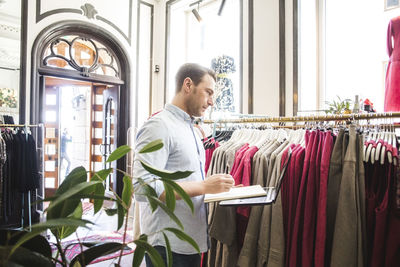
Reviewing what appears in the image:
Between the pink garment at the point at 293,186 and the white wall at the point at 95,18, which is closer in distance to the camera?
the pink garment at the point at 293,186

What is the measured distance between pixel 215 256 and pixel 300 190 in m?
0.68

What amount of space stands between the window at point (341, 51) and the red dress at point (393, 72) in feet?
3.07

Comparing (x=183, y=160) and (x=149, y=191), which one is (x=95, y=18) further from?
(x=149, y=191)

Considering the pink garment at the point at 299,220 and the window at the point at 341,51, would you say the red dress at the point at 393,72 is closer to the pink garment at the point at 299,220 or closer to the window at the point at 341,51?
the pink garment at the point at 299,220

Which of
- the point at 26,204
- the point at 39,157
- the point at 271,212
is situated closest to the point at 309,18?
the point at 271,212

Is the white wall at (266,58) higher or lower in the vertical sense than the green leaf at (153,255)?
higher

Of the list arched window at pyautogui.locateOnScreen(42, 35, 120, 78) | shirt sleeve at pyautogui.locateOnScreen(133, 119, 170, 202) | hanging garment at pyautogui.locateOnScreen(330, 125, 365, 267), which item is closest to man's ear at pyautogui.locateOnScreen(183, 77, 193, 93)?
shirt sleeve at pyautogui.locateOnScreen(133, 119, 170, 202)

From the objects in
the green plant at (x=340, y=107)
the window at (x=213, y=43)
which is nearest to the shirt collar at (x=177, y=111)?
the green plant at (x=340, y=107)

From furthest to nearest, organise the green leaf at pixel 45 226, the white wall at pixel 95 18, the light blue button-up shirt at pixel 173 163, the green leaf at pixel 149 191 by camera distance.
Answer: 1. the white wall at pixel 95 18
2. the light blue button-up shirt at pixel 173 163
3. the green leaf at pixel 149 191
4. the green leaf at pixel 45 226

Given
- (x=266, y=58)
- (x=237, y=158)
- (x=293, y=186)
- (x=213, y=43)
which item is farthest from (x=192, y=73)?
(x=213, y=43)

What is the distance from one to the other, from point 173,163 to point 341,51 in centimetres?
238

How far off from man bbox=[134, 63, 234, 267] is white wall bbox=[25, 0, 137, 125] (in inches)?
114

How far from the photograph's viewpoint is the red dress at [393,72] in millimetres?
1532

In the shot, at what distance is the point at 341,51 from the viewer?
2.81m
